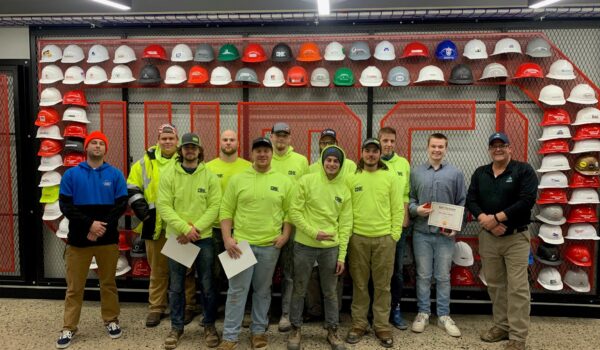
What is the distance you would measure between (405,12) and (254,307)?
3.39 m

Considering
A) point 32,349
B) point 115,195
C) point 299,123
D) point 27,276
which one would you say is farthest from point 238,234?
point 27,276

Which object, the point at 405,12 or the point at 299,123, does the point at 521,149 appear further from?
the point at 299,123

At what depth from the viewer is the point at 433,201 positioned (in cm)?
371

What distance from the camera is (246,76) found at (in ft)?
14.1

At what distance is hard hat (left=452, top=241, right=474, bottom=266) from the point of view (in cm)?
417

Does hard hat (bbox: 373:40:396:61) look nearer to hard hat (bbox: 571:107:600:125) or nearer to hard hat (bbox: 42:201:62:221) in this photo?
hard hat (bbox: 571:107:600:125)

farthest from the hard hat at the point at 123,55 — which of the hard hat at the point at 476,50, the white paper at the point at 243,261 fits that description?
the hard hat at the point at 476,50

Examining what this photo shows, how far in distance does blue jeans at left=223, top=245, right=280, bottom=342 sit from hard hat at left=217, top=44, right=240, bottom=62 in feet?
7.56

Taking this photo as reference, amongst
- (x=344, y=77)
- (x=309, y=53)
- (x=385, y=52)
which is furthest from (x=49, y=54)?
(x=385, y=52)

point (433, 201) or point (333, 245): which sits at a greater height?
point (433, 201)

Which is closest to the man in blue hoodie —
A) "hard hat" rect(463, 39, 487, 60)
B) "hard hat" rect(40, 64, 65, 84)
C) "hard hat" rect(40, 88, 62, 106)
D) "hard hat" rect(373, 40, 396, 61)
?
"hard hat" rect(40, 88, 62, 106)

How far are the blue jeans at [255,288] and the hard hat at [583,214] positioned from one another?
3266 mm

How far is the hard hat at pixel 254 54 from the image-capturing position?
4367 millimetres

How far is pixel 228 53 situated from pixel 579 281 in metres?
4.60
